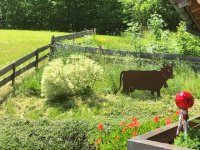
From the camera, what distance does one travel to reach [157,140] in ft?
13.9

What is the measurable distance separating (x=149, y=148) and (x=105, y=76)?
34.9 feet

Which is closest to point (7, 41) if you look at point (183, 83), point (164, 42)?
point (164, 42)

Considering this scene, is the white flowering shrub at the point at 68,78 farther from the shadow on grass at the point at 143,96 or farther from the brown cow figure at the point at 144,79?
the shadow on grass at the point at 143,96

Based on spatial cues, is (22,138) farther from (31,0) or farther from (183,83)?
(31,0)

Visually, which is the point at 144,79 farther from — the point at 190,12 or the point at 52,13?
the point at 52,13

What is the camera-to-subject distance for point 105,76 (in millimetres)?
14430

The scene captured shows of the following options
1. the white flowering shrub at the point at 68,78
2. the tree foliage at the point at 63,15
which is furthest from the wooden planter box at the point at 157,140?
the tree foliage at the point at 63,15

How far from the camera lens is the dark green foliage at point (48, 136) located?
29.6 feet

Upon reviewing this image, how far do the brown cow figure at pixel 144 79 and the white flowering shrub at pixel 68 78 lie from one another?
97cm

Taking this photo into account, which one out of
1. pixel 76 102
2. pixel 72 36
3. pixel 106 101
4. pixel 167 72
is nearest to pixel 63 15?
pixel 72 36

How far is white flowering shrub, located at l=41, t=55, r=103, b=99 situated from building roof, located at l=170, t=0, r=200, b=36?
22.4ft

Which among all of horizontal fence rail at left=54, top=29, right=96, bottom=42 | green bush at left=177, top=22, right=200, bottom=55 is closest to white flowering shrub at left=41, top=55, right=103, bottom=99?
green bush at left=177, top=22, right=200, bottom=55

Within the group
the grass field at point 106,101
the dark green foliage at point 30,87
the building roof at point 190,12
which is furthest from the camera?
the dark green foliage at point 30,87

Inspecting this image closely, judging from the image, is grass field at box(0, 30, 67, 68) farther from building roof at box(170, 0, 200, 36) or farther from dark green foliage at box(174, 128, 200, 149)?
dark green foliage at box(174, 128, 200, 149)
